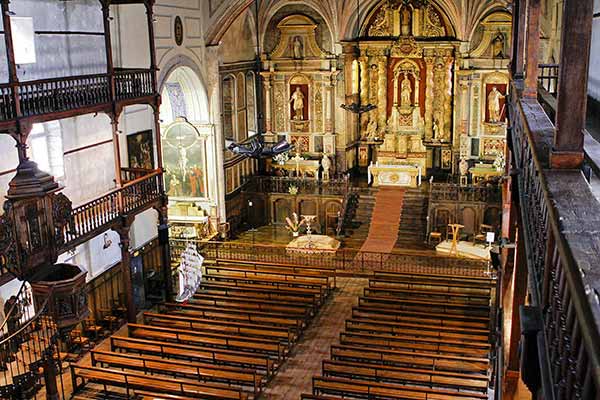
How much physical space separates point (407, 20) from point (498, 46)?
3.84 m

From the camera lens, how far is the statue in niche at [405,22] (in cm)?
2809

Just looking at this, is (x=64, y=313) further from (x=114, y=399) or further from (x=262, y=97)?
(x=262, y=97)

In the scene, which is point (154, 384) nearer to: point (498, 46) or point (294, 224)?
point (294, 224)

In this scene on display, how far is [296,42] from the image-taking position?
2858 cm

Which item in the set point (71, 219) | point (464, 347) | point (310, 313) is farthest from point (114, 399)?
point (464, 347)

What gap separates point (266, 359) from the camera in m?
14.9

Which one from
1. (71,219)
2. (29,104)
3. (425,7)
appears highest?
(425,7)

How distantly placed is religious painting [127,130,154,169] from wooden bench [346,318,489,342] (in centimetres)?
790

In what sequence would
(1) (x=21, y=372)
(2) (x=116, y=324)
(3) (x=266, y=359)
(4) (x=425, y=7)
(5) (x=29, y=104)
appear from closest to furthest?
(1) (x=21, y=372) → (5) (x=29, y=104) → (3) (x=266, y=359) → (2) (x=116, y=324) → (4) (x=425, y=7)

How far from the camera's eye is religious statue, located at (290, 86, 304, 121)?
29188 mm

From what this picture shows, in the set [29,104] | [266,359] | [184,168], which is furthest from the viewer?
[184,168]

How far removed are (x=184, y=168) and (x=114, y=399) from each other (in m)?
11.6

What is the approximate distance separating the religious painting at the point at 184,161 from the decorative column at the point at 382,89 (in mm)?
8661

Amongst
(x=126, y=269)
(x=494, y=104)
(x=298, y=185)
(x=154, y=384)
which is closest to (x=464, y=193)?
(x=494, y=104)
